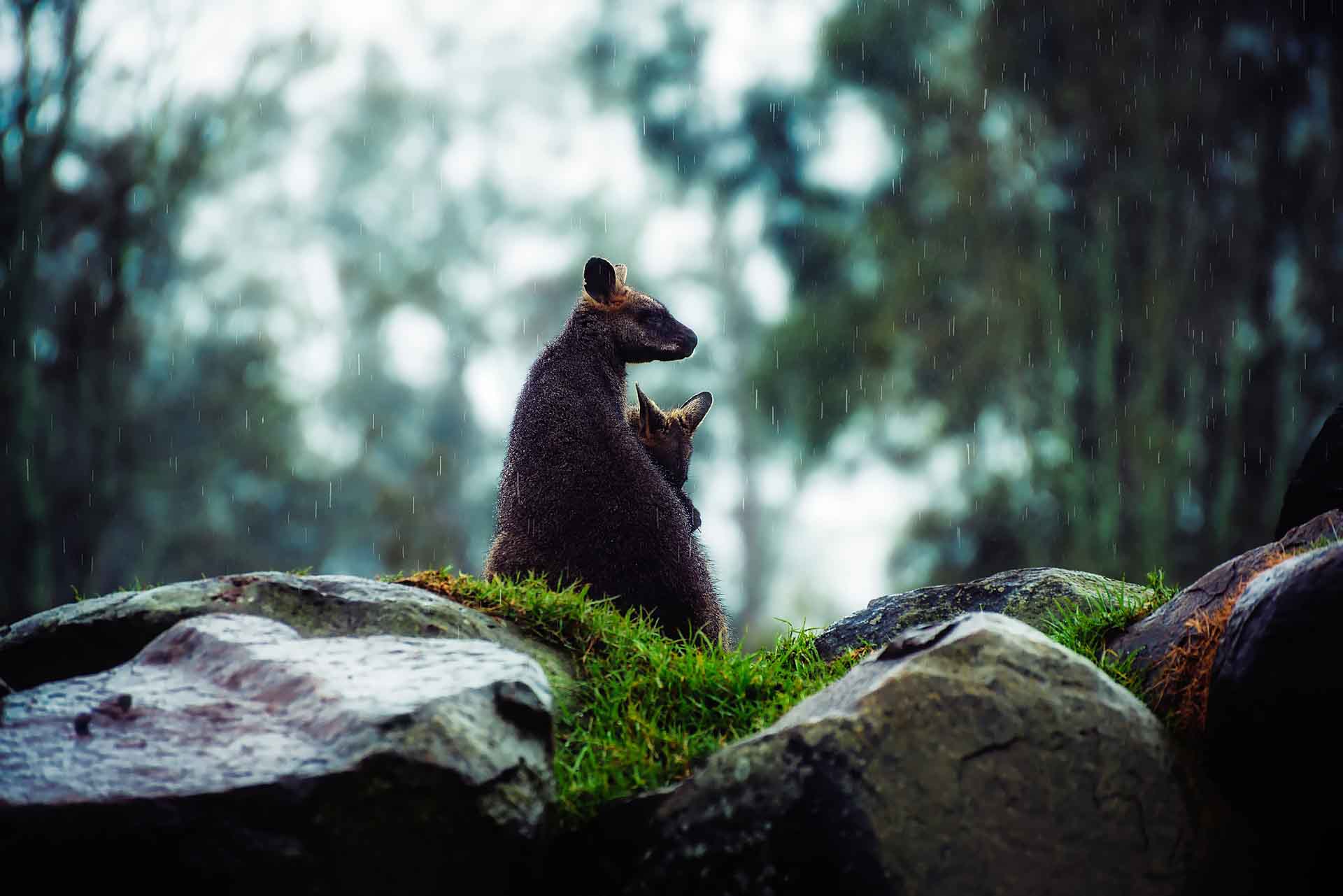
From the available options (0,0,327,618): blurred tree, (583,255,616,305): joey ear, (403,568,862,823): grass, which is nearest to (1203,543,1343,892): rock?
(403,568,862,823): grass

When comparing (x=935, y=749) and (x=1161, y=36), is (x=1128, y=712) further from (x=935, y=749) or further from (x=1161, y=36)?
(x=1161, y=36)

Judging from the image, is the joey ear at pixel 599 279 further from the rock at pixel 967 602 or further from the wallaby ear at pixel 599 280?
the rock at pixel 967 602

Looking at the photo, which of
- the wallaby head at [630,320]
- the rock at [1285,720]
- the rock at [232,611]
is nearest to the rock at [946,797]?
the rock at [1285,720]

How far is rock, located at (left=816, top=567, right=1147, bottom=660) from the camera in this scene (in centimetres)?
659

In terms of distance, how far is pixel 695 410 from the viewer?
8.12 meters

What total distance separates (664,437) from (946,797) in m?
4.15

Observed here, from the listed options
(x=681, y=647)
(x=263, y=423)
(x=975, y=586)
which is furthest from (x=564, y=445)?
(x=263, y=423)

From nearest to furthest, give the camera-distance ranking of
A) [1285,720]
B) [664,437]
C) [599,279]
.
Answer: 1. [1285,720]
2. [599,279]
3. [664,437]

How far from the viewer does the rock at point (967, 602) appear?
6586mm

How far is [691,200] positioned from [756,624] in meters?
10.5

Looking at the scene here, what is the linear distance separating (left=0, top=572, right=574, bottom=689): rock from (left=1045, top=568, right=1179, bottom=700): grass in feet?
7.63

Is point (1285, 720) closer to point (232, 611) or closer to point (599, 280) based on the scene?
point (232, 611)

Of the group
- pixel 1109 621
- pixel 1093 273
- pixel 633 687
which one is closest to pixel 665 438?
pixel 633 687

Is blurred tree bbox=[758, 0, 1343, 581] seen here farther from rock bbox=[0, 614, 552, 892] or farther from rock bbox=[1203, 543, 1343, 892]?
rock bbox=[0, 614, 552, 892]
